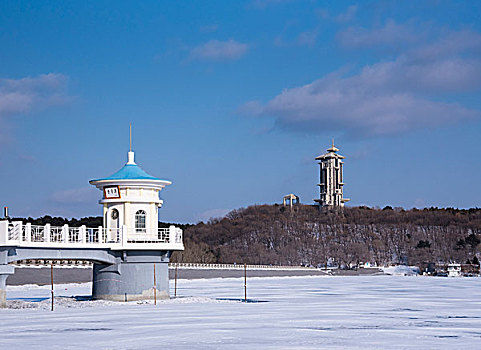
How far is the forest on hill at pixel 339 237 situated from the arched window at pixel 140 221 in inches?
3910

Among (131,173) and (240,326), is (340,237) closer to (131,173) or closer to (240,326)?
(131,173)

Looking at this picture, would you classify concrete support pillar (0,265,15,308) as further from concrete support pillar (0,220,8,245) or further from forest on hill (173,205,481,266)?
forest on hill (173,205,481,266)

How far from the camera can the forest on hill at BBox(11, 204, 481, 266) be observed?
15775 centimetres

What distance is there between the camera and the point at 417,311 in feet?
107

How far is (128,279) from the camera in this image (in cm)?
3625

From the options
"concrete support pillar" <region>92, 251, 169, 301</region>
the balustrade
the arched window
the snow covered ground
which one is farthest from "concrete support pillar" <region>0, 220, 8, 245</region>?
the arched window

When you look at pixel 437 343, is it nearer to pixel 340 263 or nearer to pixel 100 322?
pixel 100 322

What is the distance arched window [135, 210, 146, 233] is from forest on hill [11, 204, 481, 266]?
99.3 metres

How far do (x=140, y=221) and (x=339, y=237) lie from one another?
14552 cm

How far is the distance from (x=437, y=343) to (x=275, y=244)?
14531cm

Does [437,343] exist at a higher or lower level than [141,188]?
lower

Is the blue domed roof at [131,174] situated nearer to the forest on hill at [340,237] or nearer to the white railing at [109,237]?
the white railing at [109,237]

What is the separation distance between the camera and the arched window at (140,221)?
121 feet

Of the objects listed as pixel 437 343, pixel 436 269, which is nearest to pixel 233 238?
pixel 436 269
